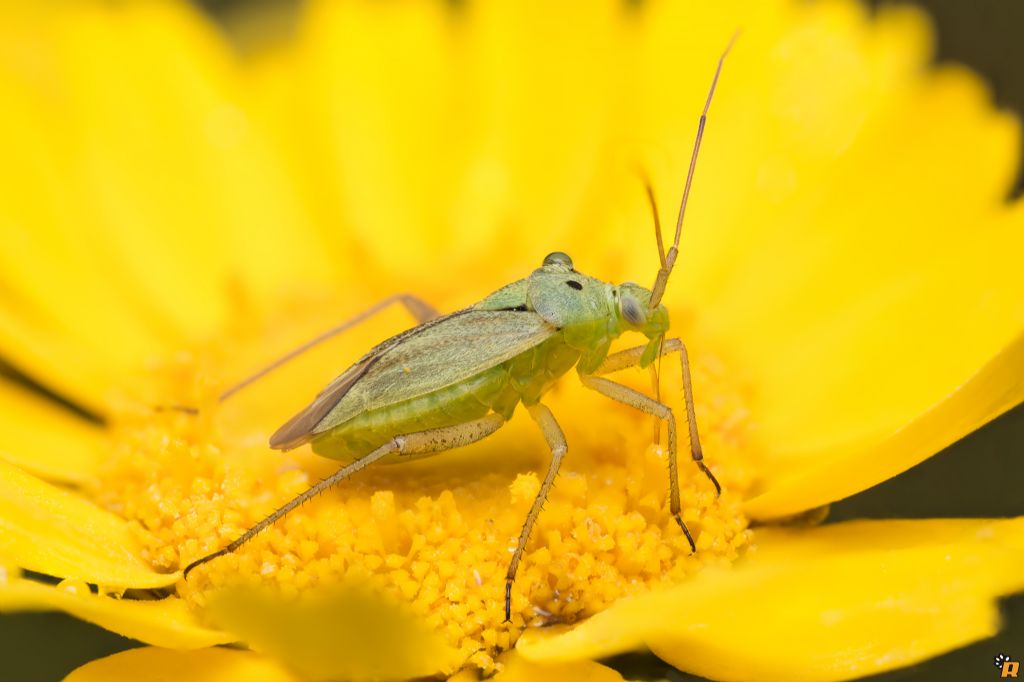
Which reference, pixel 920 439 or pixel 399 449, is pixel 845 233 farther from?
pixel 399 449

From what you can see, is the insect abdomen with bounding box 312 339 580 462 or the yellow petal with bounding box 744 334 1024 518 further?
the insect abdomen with bounding box 312 339 580 462

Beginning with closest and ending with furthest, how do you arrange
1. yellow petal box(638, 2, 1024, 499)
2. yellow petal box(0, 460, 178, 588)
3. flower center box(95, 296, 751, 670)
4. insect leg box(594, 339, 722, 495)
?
yellow petal box(0, 460, 178, 588) < flower center box(95, 296, 751, 670) < insect leg box(594, 339, 722, 495) < yellow petal box(638, 2, 1024, 499)

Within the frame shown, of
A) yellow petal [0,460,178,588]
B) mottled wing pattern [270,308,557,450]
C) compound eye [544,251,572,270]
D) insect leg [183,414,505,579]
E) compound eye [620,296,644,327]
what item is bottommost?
yellow petal [0,460,178,588]

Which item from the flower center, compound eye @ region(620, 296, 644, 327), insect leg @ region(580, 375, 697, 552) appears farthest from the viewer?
compound eye @ region(620, 296, 644, 327)

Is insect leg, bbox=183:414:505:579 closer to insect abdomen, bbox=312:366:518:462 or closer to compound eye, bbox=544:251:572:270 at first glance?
insect abdomen, bbox=312:366:518:462

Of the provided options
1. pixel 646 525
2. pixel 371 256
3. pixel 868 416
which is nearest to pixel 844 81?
pixel 868 416

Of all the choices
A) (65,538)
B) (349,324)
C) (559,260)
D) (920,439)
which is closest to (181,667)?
(65,538)

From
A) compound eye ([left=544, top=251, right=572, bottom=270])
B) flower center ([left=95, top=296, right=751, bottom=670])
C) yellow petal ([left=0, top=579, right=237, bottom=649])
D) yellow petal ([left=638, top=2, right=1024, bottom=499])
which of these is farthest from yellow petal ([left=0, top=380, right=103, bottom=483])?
yellow petal ([left=638, top=2, right=1024, bottom=499])

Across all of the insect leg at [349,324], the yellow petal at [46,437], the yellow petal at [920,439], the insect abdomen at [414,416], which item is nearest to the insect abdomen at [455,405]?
the insect abdomen at [414,416]
